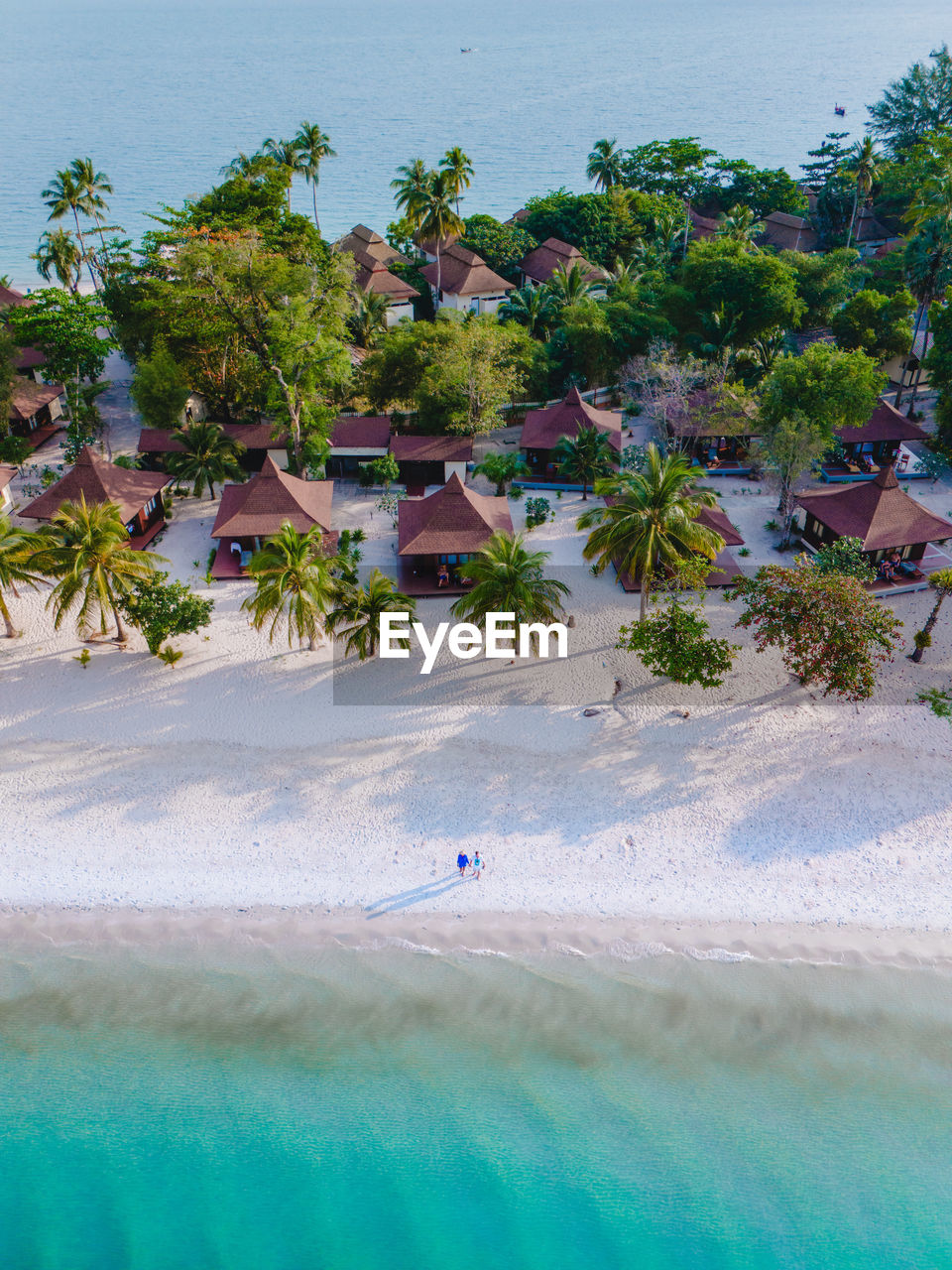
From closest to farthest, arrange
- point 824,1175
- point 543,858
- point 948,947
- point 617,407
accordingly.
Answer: point 824,1175, point 948,947, point 543,858, point 617,407

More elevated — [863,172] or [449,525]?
[863,172]

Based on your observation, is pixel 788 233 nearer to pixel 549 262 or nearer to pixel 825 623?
pixel 549 262

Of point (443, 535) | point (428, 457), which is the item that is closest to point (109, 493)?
point (443, 535)

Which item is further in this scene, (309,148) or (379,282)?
(309,148)

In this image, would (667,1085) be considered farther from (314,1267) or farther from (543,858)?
(314,1267)

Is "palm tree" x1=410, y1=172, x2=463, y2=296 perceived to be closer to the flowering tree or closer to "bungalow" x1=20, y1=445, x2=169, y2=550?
"bungalow" x1=20, y1=445, x2=169, y2=550

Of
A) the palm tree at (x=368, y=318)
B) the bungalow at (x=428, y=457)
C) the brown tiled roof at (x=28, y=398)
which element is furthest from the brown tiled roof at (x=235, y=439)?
the palm tree at (x=368, y=318)

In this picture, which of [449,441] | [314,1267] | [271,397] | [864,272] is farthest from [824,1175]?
[864,272]
